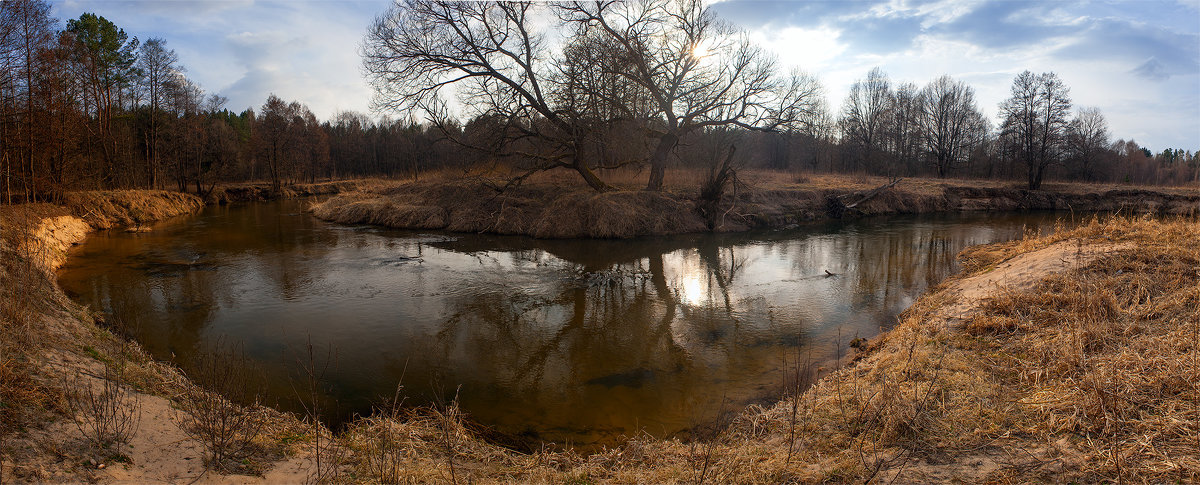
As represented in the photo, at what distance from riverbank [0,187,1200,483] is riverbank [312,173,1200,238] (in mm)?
13896

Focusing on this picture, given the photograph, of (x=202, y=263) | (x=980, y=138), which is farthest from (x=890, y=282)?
(x=980, y=138)

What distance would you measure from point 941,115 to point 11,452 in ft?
192

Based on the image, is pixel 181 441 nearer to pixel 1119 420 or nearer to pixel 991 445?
pixel 991 445

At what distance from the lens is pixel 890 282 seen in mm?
12445

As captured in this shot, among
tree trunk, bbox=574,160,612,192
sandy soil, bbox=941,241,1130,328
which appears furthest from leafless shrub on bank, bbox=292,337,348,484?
tree trunk, bbox=574,160,612,192

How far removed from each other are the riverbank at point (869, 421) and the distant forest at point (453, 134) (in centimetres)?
1209

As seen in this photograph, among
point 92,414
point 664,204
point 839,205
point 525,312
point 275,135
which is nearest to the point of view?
point 92,414

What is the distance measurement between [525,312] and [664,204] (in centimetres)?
1281

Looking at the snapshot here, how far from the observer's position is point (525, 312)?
1021 centimetres

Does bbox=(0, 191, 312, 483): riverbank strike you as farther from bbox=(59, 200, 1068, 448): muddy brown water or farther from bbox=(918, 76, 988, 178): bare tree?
bbox=(918, 76, 988, 178): bare tree

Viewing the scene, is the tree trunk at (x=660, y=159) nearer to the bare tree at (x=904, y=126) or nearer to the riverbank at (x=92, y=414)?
the riverbank at (x=92, y=414)

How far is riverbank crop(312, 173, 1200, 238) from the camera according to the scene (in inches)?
809

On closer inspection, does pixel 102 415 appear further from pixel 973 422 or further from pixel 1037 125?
pixel 1037 125

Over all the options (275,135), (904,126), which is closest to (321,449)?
(275,135)
